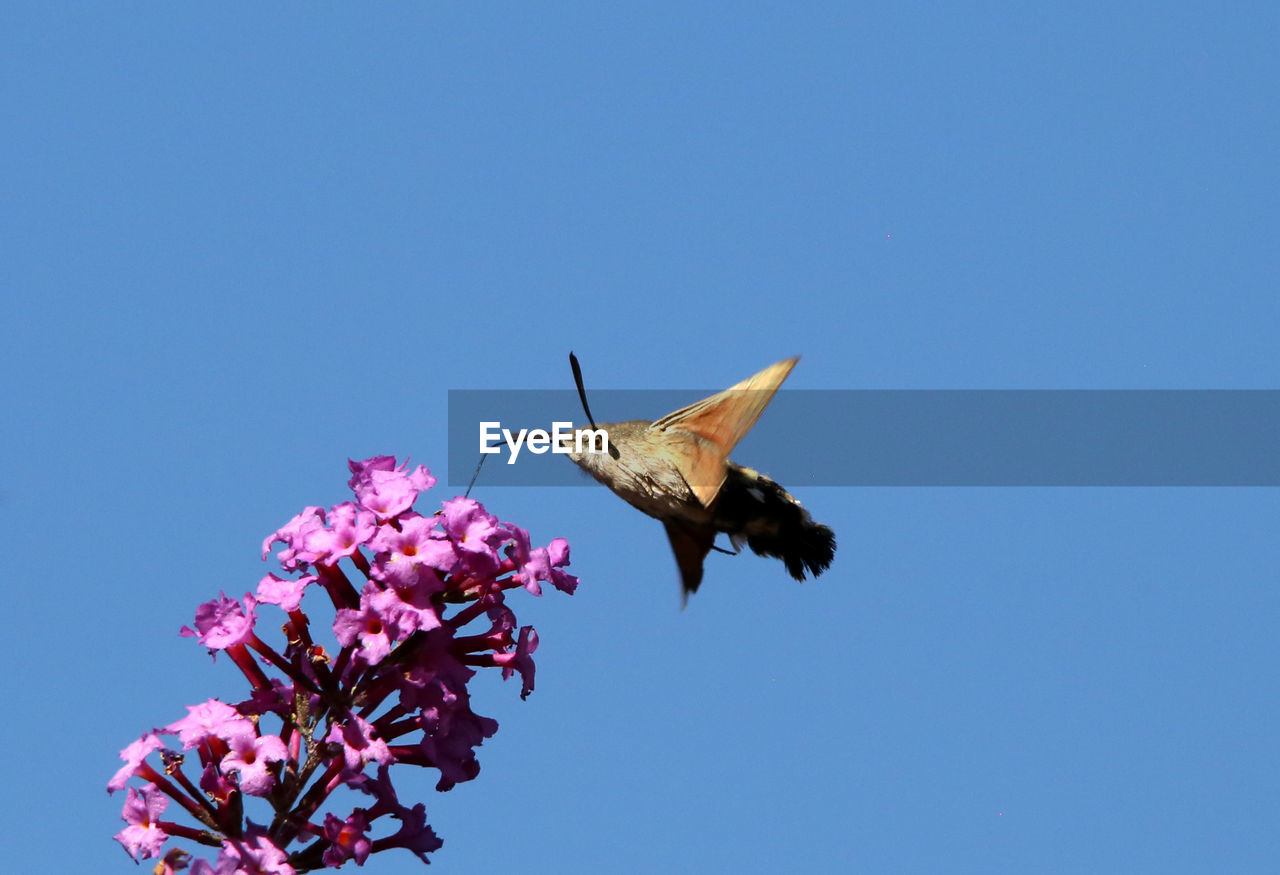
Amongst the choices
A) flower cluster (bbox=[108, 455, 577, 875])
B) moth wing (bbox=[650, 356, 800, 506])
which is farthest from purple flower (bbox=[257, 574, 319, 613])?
moth wing (bbox=[650, 356, 800, 506])

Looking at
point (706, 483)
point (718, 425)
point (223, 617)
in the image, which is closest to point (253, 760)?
point (223, 617)

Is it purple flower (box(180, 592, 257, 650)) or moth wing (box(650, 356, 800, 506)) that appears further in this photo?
moth wing (box(650, 356, 800, 506))

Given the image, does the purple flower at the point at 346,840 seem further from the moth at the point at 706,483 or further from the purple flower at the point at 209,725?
the moth at the point at 706,483

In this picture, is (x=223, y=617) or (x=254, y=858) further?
(x=223, y=617)

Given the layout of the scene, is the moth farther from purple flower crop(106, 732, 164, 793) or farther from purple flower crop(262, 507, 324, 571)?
purple flower crop(106, 732, 164, 793)

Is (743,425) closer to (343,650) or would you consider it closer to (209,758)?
(343,650)

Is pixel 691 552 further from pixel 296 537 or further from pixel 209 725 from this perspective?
pixel 209 725

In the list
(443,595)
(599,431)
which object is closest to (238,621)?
(443,595)
